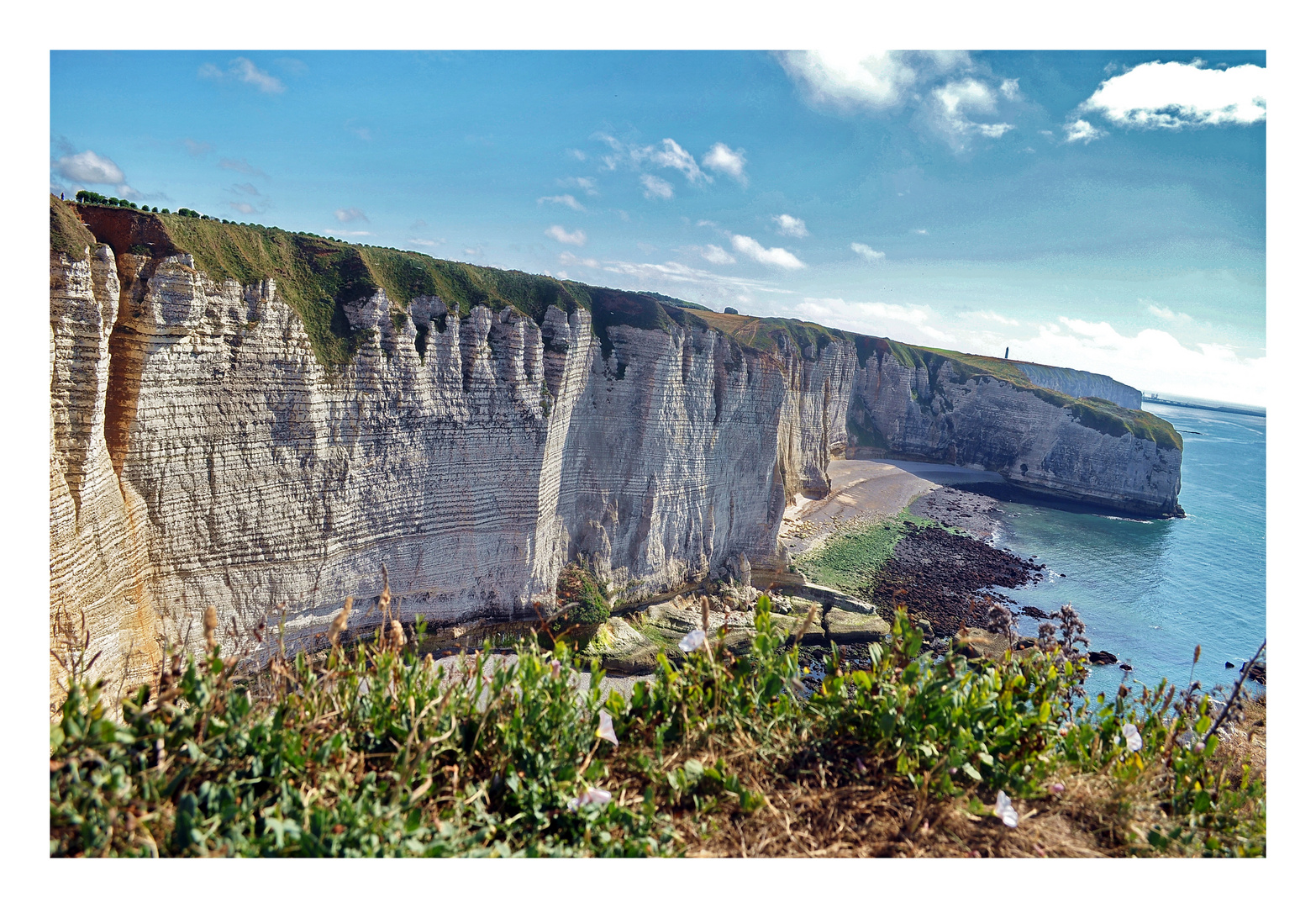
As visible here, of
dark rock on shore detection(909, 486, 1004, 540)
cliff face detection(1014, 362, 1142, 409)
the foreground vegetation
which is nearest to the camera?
the foreground vegetation

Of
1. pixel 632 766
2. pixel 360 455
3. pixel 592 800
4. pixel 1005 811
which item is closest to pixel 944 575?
pixel 360 455

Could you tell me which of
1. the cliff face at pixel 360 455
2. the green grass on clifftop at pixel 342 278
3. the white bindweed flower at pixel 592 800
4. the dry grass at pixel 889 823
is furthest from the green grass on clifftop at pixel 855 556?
the white bindweed flower at pixel 592 800

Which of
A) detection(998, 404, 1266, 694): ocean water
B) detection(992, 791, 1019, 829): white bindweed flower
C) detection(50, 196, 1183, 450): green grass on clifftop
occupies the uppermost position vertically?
detection(50, 196, 1183, 450): green grass on clifftop

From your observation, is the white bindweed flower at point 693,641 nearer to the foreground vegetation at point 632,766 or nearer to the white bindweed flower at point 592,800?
the foreground vegetation at point 632,766

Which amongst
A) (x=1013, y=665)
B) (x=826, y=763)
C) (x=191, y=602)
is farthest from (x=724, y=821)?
(x=191, y=602)

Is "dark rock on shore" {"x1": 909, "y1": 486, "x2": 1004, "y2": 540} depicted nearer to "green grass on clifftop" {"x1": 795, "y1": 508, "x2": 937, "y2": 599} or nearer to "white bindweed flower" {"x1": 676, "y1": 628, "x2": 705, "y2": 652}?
"green grass on clifftop" {"x1": 795, "y1": 508, "x2": 937, "y2": 599}

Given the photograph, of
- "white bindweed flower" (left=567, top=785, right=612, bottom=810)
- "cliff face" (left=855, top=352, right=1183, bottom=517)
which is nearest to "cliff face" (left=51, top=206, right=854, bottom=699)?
"white bindweed flower" (left=567, top=785, right=612, bottom=810)

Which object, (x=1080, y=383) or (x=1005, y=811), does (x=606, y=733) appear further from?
(x=1080, y=383)
